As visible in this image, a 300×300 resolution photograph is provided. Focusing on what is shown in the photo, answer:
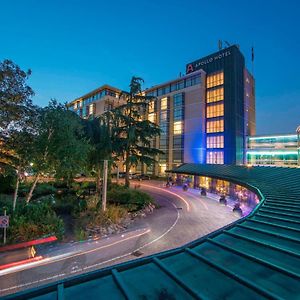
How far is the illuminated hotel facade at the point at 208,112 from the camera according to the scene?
147ft

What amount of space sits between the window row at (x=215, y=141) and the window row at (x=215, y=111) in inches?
196

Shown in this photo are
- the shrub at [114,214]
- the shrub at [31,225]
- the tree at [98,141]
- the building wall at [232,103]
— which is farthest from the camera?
→ the building wall at [232,103]

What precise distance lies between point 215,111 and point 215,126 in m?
3.47

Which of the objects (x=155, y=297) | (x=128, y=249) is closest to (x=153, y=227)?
(x=128, y=249)

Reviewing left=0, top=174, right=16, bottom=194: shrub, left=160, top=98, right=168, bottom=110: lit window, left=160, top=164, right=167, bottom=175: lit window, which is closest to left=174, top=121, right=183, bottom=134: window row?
left=160, top=98, right=168, bottom=110: lit window

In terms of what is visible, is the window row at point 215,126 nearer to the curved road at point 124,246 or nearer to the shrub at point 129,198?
the curved road at point 124,246

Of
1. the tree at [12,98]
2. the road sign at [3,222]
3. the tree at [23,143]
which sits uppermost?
the tree at [12,98]

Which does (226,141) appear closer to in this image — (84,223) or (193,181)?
→ (193,181)

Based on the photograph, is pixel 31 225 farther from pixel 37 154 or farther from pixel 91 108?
pixel 91 108

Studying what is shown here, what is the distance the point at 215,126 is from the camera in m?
47.2

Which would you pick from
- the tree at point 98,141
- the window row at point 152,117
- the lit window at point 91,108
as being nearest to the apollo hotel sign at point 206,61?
the window row at point 152,117

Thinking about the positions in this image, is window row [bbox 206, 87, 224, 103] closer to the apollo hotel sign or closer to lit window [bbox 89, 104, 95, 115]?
the apollo hotel sign

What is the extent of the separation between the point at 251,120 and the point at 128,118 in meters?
41.0

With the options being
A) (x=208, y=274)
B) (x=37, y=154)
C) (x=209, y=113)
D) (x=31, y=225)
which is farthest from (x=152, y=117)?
(x=208, y=274)
